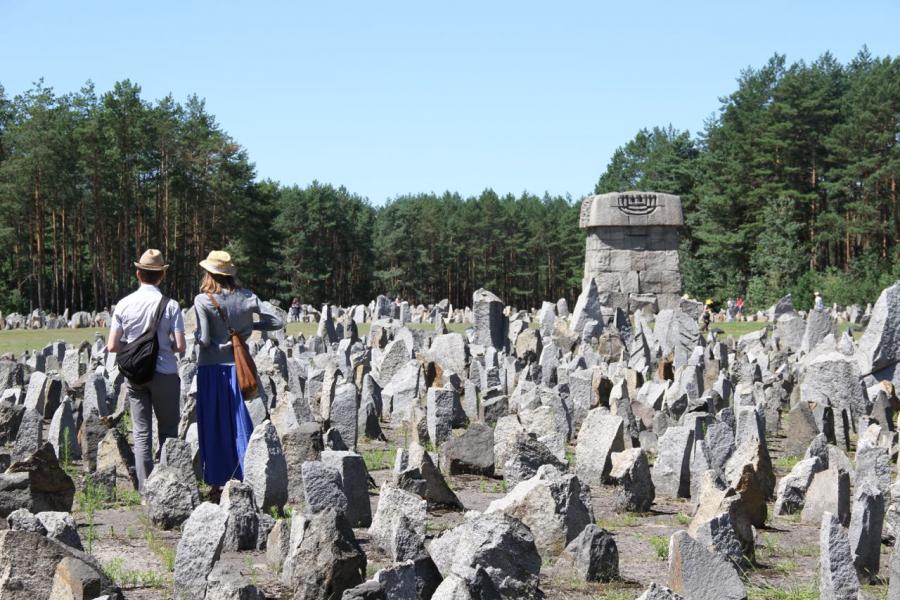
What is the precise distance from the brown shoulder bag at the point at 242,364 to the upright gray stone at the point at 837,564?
12.5 ft

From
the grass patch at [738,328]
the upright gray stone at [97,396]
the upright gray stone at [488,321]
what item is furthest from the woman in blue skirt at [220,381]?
the grass patch at [738,328]

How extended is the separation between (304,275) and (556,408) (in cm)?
5689

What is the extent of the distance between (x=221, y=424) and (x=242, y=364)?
0.39 metres

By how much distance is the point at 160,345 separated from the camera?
6367 mm

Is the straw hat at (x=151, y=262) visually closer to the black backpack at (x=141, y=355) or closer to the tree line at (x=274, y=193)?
the black backpack at (x=141, y=355)

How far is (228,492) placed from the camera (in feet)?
16.1

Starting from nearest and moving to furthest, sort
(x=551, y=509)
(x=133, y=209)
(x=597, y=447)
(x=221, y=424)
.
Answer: (x=551, y=509) < (x=221, y=424) < (x=597, y=447) < (x=133, y=209)

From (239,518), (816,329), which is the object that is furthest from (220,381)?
(816,329)

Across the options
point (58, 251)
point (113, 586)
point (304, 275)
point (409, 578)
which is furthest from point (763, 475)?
point (304, 275)

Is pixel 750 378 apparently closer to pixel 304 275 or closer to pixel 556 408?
pixel 556 408

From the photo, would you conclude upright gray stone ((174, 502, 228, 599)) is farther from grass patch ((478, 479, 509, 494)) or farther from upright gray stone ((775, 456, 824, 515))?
upright gray stone ((775, 456, 824, 515))

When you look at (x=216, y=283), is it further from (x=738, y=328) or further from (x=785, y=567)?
(x=738, y=328)

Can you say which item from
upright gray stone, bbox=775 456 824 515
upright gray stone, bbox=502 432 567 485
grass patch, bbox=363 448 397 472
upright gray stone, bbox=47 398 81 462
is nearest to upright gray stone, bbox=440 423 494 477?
grass patch, bbox=363 448 397 472

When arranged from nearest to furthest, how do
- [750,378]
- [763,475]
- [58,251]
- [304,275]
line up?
[763,475], [750,378], [58,251], [304,275]
